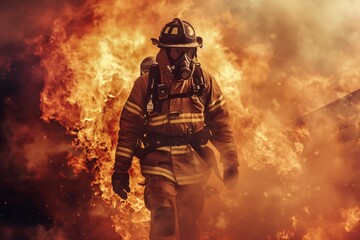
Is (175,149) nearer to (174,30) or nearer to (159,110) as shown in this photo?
(159,110)

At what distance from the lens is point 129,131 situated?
475 centimetres

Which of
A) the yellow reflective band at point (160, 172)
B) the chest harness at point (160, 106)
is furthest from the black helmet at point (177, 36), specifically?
the yellow reflective band at point (160, 172)

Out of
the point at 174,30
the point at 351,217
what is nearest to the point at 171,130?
the point at 174,30

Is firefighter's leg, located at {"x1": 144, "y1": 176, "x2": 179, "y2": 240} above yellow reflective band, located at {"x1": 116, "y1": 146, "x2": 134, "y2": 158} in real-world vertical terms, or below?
below

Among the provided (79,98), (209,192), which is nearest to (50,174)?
(79,98)

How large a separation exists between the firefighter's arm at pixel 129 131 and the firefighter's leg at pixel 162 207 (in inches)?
13.5

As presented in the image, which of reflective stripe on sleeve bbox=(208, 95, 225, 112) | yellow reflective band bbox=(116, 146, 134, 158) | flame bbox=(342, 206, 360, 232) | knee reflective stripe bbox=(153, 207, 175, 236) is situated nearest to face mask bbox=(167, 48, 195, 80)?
reflective stripe on sleeve bbox=(208, 95, 225, 112)

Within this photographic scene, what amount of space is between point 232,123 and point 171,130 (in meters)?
2.84

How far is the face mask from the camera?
4.58 meters

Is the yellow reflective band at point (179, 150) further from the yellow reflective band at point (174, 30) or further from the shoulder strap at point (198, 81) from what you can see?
the yellow reflective band at point (174, 30)

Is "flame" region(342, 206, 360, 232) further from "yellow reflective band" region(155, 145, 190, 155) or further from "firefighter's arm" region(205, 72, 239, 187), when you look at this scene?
"yellow reflective band" region(155, 145, 190, 155)

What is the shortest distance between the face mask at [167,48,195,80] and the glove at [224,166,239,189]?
129 centimetres

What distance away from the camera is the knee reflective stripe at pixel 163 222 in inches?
174

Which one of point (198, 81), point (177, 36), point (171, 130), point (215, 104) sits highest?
point (177, 36)
